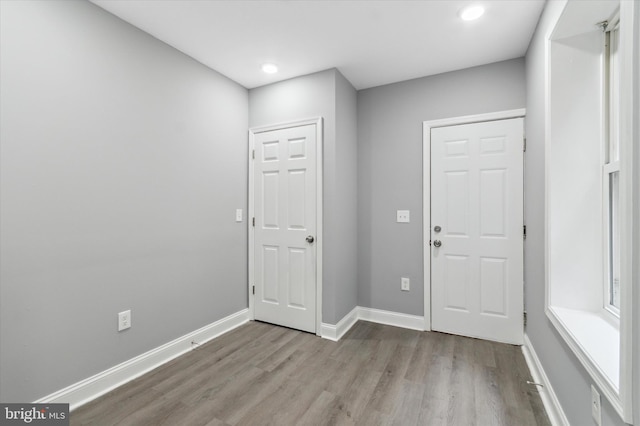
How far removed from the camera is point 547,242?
176 centimetres

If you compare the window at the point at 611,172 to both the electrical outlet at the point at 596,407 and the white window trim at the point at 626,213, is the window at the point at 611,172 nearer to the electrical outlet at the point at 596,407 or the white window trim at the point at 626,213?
the electrical outlet at the point at 596,407

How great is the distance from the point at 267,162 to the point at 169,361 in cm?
199

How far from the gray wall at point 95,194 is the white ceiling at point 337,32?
27cm

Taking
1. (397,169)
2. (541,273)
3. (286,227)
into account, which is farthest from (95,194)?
(541,273)

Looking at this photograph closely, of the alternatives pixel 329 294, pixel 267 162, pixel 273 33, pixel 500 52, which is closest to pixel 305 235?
pixel 329 294

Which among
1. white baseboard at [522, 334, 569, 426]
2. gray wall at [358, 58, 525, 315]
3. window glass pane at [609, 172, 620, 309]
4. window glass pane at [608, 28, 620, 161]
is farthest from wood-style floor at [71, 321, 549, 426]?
window glass pane at [608, 28, 620, 161]

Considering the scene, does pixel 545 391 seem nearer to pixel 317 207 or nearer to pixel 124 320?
pixel 317 207

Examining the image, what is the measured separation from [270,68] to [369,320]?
2.76 m

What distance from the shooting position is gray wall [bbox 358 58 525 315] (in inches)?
108

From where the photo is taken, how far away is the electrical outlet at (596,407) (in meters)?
1.12

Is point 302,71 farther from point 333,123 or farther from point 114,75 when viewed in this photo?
point 114,75

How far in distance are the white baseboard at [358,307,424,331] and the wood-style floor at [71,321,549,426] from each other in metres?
0.22

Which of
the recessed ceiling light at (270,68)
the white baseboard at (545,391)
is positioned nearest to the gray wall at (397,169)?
the white baseboard at (545,391)

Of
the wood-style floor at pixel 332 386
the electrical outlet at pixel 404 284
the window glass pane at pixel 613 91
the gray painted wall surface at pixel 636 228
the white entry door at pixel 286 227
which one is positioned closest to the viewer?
the gray painted wall surface at pixel 636 228
